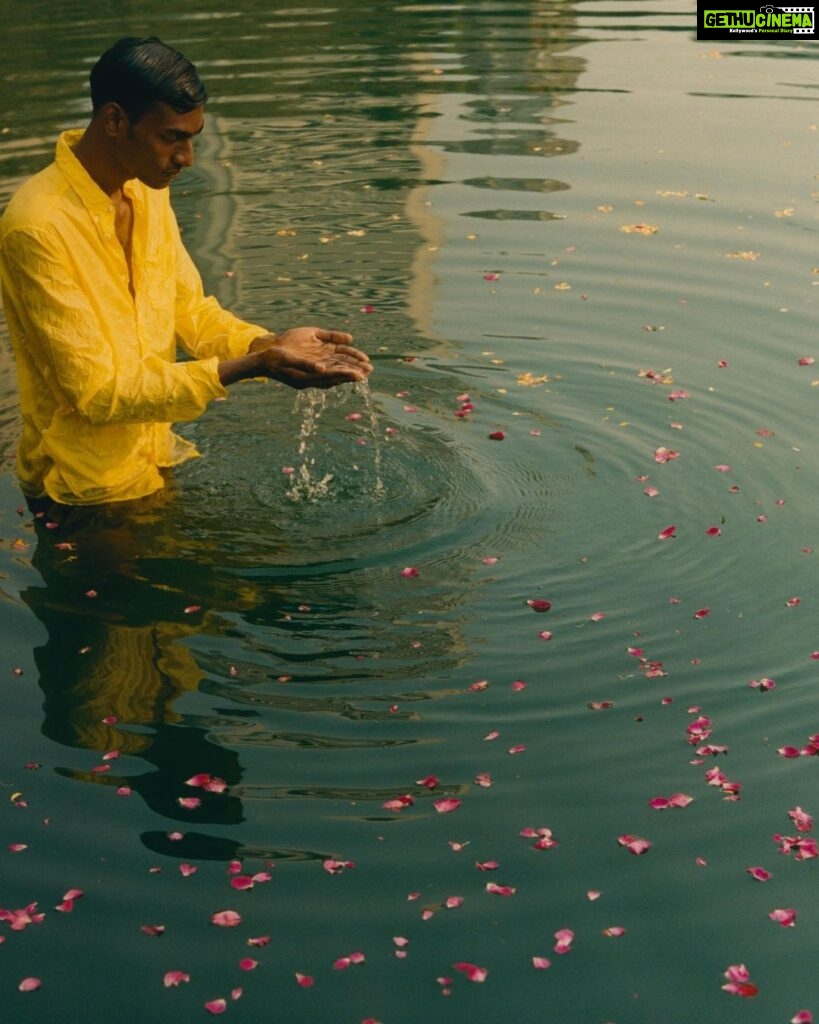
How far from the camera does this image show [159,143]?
616cm

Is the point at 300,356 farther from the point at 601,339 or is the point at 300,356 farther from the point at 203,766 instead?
the point at 601,339

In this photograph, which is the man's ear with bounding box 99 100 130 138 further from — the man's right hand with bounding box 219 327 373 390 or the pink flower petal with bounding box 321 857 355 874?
the pink flower petal with bounding box 321 857 355 874

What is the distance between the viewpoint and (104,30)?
1884 centimetres

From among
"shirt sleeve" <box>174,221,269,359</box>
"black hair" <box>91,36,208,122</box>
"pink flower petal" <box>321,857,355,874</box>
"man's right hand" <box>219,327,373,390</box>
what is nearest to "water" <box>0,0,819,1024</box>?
"pink flower petal" <box>321,857,355,874</box>

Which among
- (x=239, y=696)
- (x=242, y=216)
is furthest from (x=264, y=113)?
(x=239, y=696)

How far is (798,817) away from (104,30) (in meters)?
15.8

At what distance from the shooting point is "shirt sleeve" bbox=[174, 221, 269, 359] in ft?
23.4

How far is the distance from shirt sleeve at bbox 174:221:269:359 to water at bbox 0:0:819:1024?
780mm

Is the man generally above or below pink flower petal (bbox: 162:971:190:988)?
above

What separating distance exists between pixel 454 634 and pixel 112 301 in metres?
Result: 2.00

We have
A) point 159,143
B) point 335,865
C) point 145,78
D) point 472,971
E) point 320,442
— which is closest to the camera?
point 472,971

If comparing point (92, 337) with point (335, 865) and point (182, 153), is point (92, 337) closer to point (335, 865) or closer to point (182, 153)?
point (182, 153)

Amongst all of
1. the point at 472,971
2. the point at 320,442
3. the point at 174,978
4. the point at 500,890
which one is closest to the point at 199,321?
the point at 320,442

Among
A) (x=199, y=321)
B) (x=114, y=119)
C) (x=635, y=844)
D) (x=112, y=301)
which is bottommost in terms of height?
(x=635, y=844)
